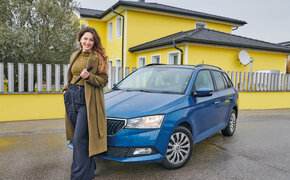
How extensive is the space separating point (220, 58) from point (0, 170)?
10864 mm

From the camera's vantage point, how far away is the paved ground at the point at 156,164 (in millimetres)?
3594

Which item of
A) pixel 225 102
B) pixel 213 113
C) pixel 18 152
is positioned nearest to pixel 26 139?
pixel 18 152

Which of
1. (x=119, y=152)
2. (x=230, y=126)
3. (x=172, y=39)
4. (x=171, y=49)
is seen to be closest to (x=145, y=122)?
(x=119, y=152)

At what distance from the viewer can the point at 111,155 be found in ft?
10.8

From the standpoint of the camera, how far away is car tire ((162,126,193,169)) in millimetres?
3613

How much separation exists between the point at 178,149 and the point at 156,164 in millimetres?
504

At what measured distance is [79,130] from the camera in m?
3.05

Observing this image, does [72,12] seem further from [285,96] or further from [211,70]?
[285,96]

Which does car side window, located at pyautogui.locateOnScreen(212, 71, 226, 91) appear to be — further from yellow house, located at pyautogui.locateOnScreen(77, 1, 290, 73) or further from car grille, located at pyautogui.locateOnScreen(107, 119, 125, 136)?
yellow house, located at pyautogui.locateOnScreen(77, 1, 290, 73)

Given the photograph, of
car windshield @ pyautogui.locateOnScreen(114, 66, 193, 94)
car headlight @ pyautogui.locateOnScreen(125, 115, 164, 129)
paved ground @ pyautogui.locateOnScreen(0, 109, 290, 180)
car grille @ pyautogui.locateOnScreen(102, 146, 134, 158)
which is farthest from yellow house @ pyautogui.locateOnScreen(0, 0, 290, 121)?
car headlight @ pyautogui.locateOnScreen(125, 115, 164, 129)

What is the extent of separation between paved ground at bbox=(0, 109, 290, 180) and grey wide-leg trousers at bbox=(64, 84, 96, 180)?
46cm

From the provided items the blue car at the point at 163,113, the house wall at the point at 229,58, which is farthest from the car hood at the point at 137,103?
the house wall at the point at 229,58

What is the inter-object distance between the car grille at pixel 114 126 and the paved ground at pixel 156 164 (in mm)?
696

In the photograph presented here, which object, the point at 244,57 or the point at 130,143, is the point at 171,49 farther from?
the point at 130,143
